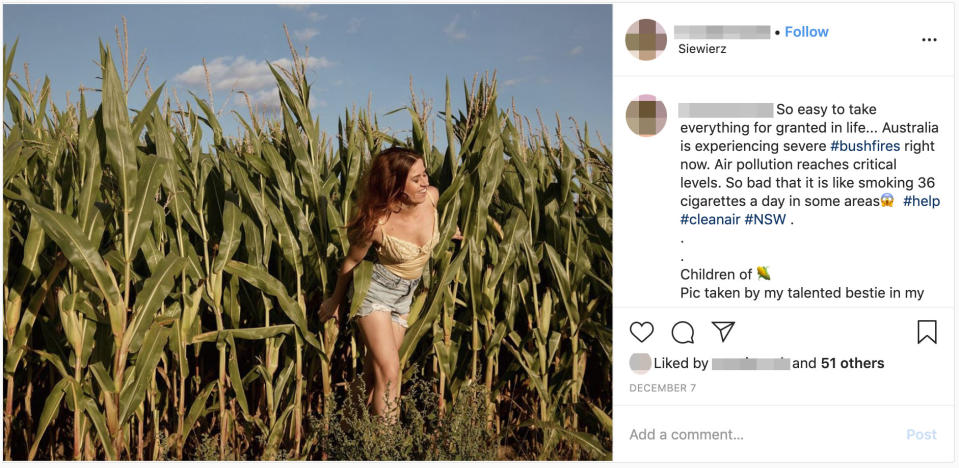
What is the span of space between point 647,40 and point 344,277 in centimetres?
192

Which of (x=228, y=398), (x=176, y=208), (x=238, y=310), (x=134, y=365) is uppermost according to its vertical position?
(x=176, y=208)

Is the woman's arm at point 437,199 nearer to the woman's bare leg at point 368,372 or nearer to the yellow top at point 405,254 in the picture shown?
the yellow top at point 405,254

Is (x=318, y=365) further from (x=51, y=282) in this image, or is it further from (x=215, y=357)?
(x=51, y=282)

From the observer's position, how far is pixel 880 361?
10.2 feet

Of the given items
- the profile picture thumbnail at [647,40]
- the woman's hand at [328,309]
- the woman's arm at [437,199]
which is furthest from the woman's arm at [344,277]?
the profile picture thumbnail at [647,40]

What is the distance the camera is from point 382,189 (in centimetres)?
343

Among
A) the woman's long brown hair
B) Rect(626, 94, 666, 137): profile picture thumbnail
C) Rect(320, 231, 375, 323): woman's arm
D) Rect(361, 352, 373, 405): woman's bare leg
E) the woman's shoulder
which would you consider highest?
Rect(626, 94, 666, 137): profile picture thumbnail

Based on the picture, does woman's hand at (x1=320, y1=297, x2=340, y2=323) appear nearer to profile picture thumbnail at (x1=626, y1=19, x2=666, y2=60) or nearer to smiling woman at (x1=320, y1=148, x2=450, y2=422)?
smiling woman at (x1=320, y1=148, x2=450, y2=422)

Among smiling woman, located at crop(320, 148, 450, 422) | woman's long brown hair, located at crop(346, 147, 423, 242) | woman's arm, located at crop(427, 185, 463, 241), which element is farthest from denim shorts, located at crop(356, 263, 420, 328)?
woman's arm, located at crop(427, 185, 463, 241)

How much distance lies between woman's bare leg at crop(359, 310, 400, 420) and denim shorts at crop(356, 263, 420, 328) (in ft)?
0.13

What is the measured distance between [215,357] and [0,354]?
1.16m

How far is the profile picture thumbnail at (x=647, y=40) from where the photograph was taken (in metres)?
3.24

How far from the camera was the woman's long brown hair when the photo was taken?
340cm

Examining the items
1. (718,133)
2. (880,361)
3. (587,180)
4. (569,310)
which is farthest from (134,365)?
(880,361)
